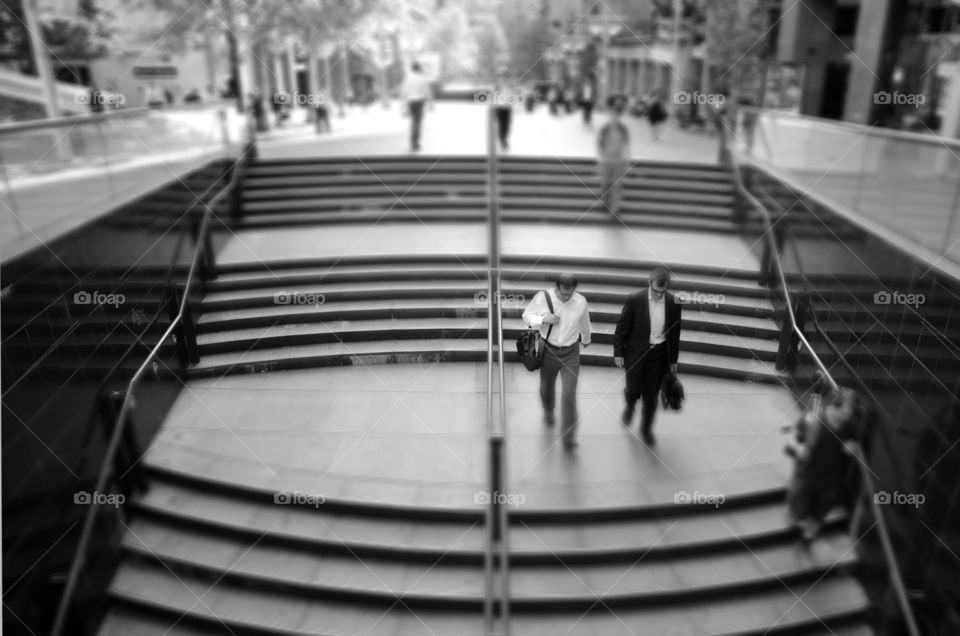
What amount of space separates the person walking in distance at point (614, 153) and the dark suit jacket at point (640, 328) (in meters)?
5.51

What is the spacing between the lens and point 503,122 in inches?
562

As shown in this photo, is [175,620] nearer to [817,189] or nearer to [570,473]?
[570,473]

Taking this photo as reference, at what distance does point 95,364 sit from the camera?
6.02 m

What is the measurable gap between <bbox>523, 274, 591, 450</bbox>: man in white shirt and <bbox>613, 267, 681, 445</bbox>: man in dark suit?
0.35m

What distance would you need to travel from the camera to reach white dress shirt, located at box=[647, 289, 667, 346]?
592 centimetres

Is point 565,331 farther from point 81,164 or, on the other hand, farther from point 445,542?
point 81,164

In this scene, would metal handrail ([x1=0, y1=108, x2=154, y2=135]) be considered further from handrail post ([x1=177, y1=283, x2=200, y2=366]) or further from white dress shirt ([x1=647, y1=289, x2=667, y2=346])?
white dress shirt ([x1=647, y1=289, x2=667, y2=346])

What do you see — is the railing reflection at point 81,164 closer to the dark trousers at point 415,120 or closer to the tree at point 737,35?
the dark trousers at point 415,120

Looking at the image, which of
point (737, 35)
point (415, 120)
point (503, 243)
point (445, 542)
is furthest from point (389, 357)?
point (737, 35)

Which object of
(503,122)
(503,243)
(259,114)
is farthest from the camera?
(259,114)

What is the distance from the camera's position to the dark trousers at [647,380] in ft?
19.7

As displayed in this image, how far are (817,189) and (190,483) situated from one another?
25.7 feet

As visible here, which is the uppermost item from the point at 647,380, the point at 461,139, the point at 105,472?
the point at 461,139

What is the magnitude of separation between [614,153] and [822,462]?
6.75m
